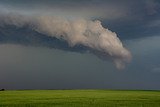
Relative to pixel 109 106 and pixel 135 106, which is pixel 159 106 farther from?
pixel 109 106

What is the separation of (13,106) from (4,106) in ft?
2.89

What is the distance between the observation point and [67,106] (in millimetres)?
31219

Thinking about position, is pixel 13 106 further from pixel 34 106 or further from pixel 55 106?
pixel 55 106

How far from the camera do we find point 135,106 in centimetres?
3189

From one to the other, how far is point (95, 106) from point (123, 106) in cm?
252

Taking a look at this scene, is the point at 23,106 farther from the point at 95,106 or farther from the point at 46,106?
the point at 95,106

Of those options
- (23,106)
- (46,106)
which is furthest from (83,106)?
(23,106)

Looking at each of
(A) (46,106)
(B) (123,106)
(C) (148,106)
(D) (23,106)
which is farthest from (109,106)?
(D) (23,106)

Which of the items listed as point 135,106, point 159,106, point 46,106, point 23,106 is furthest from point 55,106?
point 159,106

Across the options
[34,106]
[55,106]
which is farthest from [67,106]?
[34,106]

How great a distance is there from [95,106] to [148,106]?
16.2 feet

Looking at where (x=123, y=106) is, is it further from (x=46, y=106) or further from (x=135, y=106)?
(x=46, y=106)

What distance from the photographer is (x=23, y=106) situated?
31.6 metres

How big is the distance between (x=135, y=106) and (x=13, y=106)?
432 inches
